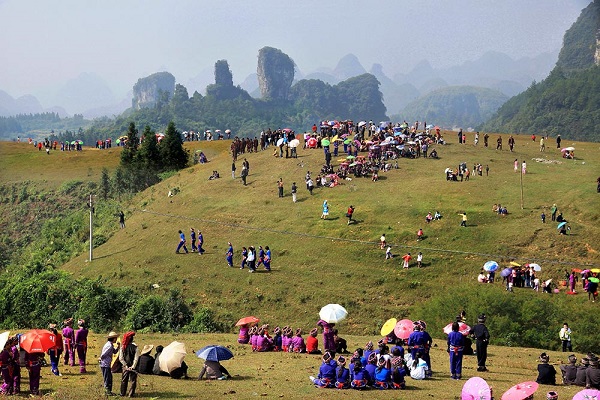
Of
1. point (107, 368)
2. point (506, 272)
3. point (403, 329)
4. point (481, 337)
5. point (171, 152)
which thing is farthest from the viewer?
point (171, 152)

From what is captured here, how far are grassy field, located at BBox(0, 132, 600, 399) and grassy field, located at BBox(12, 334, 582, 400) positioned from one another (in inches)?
9.9

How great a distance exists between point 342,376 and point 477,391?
4.20 metres

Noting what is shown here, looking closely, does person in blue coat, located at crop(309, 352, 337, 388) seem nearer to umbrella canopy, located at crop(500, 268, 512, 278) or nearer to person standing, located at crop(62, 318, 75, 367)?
person standing, located at crop(62, 318, 75, 367)

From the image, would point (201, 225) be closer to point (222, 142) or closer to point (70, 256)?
point (70, 256)

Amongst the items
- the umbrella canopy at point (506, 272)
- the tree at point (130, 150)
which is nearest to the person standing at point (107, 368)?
the umbrella canopy at point (506, 272)

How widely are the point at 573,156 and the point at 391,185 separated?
2127 cm

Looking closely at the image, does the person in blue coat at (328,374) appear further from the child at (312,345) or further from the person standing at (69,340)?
the person standing at (69,340)

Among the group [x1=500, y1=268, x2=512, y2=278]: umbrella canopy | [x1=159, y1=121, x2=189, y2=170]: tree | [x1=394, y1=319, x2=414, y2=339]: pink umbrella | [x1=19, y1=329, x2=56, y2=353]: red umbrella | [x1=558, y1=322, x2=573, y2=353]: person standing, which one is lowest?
[x1=558, y1=322, x2=573, y2=353]: person standing

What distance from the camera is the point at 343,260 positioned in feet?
149

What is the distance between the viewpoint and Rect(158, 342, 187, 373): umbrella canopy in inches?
843

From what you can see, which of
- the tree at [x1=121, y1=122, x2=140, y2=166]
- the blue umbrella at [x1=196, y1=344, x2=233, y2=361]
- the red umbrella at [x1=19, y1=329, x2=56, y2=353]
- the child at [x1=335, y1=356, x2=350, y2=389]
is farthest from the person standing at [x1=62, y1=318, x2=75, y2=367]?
the tree at [x1=121, y1=122, x2=140, y2=166]

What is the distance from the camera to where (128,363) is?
18828 mm

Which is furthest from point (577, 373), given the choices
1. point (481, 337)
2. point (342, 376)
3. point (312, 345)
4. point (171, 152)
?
point (171, 152)

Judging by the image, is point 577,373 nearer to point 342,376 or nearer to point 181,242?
point 342,376
